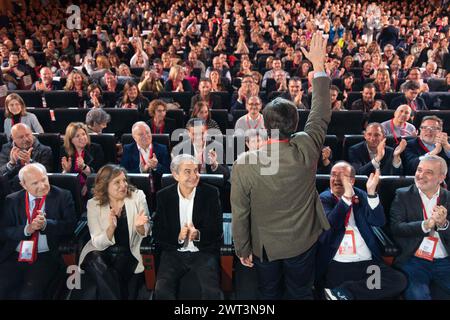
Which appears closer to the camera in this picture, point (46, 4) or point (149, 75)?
point (149, 75)

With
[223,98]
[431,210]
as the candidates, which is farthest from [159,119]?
[431,210]

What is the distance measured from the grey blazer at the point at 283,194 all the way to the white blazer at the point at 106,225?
2.61 feet

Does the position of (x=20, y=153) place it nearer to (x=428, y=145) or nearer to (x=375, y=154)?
(x=375, y=154)

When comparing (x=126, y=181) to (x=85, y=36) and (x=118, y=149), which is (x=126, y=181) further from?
(x=85, y=36)

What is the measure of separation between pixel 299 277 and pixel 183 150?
156 cm

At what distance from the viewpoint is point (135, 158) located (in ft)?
10.2

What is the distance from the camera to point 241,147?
3213mm

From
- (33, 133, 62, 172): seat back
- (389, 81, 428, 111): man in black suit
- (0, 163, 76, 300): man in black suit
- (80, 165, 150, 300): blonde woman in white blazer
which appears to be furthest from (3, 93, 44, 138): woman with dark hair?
(389, 81, 428, 111): man in black suit

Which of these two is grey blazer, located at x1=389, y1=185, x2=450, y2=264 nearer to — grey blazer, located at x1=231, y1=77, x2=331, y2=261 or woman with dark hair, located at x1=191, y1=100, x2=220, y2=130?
grey blazer, located at x1=231, y1=77, x2=331, y2=261

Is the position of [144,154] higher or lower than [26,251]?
higher

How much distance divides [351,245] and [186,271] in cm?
95

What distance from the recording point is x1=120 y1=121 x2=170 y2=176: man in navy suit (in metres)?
3.04

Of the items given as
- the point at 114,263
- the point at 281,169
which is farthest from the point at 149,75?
the point at 281,169

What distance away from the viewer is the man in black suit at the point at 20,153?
2.92 metres
